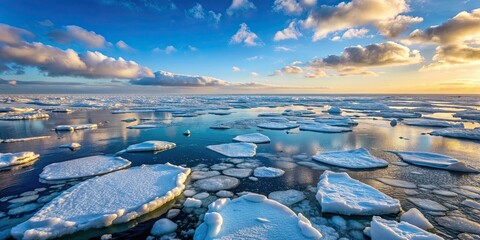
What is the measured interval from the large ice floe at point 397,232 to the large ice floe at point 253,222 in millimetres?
929

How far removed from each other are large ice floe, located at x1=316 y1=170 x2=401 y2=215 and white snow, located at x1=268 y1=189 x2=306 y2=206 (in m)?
0.42

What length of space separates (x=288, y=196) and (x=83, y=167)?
244 inches

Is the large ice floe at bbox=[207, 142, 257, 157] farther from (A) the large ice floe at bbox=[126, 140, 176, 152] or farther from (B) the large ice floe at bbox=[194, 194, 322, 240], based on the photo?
(B) the large ice floe at bbox=[194, 194, 322, 240]

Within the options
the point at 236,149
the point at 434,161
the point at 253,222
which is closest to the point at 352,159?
the point at 434,161

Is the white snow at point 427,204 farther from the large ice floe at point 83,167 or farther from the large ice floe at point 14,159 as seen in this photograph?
the large ice floe at point 14,159

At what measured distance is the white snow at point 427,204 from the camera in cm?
468

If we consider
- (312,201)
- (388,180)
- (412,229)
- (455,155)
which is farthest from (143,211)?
(455,155)

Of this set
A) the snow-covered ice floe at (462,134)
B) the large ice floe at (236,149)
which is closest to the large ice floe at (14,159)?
the large ice floe at (236,149)

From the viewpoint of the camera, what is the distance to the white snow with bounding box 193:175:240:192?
5.83m

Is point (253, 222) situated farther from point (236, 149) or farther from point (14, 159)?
point (14, 159)

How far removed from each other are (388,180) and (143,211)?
6129mm

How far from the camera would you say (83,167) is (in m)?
7.14

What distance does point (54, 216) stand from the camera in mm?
4191

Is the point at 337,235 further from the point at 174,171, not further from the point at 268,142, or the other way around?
the point at 268,142
